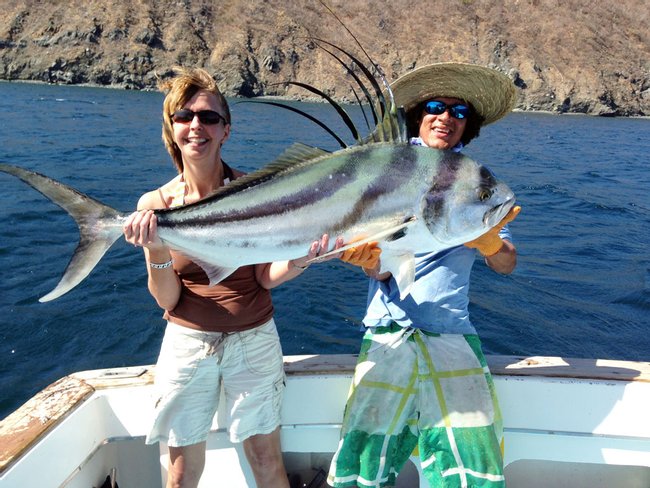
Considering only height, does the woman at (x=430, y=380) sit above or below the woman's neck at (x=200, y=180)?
below

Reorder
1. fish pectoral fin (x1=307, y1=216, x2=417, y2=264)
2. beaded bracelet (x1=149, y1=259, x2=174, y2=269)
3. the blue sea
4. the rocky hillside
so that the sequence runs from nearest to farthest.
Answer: fish pectoral fin (x1=307, y1=216, x2=417, y2=264)
beaded bracelet (x1=149, y1=259, x2=174, y2=269)
the blue sea
the rocky hillside

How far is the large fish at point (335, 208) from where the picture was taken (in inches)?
92.2

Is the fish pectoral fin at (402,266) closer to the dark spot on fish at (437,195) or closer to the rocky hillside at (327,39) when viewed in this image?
the dark spot on fish at (437,195)

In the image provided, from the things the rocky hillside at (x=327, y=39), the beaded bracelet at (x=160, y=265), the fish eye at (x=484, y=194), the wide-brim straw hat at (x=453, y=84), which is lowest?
the beaded bracelet at (x=160, y=265)

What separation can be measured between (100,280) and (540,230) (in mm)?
9050

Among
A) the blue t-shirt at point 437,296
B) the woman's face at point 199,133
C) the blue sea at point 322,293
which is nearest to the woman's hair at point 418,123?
the blue t-shirt at point 437,296

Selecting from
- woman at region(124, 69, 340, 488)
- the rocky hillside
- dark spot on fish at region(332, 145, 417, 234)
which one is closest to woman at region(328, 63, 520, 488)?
dark spot on fish at region(332, 145, 417, 234)

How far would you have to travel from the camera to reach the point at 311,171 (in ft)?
7.88

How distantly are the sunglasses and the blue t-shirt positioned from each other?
793 mm

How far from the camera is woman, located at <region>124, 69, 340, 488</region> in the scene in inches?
105

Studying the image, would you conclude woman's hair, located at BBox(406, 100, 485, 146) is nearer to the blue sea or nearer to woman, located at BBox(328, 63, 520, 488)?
woman, located at BBox(328, 63, 520, 488)

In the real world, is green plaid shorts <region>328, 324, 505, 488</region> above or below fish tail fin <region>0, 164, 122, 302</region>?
below

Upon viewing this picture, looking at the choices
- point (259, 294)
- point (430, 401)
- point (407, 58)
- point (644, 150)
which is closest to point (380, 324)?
point (430, 401)

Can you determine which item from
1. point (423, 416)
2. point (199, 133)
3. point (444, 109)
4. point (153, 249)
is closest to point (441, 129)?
point (444, 109)
